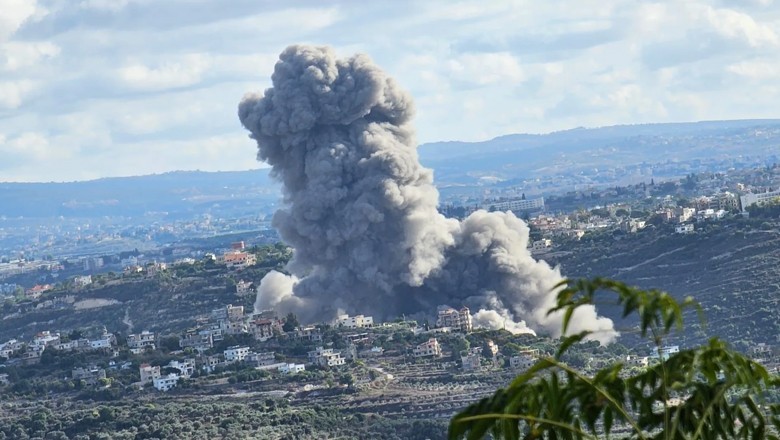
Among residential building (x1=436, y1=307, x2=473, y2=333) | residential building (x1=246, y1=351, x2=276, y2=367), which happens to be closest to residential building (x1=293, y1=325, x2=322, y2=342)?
residential building (x1=246, y1=351, x2=276, y2=367)

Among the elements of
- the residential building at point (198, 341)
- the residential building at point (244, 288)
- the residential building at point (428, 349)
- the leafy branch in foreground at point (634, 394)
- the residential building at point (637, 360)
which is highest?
the leafy branch in foreground at point (634, 394)

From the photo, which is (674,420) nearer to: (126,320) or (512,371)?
(512,371)

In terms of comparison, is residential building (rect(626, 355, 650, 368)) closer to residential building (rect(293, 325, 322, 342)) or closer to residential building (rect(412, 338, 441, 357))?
residential building (rect(412, 338, 441, 357))

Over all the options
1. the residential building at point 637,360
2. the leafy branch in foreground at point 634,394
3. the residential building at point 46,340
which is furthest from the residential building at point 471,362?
the leafy branch in foreground at point 634,394

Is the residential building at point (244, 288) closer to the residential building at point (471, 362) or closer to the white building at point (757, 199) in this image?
the white building at point (757, 199)

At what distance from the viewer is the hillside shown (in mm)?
66312

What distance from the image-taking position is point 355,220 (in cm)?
7081

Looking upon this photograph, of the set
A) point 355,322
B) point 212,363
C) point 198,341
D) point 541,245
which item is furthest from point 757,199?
point 212,363

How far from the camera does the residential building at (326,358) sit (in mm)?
62656

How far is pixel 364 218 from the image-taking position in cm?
7106

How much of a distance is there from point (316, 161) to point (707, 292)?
49.8 ft

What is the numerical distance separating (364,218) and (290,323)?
15.5 ft

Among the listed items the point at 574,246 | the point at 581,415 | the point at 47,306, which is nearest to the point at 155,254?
the point at 47,306

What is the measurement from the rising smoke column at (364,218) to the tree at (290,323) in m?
2.00
